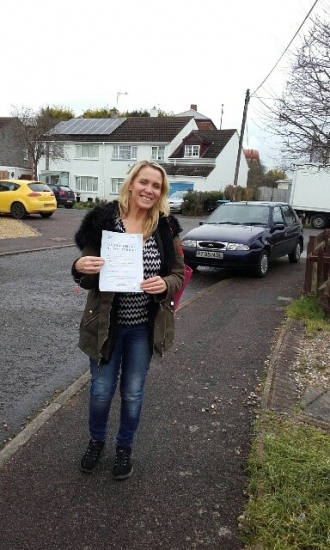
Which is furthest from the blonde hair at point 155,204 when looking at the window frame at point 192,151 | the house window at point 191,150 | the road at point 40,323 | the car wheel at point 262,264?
the house window at point 191,150

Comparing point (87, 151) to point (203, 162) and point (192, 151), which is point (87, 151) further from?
point (203, 162)

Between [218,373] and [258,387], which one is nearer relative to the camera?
[258,387]

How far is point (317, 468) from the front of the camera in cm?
287

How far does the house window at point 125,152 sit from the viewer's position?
136ft

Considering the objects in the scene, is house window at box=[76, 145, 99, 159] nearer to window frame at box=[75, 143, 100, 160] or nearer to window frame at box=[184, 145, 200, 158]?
window frame at box=[75, 143, 100, 160]

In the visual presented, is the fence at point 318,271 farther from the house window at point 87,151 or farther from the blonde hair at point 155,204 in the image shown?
the house window at point 87,151

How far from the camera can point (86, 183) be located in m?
43.9

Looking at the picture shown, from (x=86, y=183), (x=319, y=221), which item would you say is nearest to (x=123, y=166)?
(x=86, y=183)

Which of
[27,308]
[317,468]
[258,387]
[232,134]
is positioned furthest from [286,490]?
[232,134]

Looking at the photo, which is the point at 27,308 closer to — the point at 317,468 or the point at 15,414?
the point at 15,414

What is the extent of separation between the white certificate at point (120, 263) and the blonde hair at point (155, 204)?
18cm

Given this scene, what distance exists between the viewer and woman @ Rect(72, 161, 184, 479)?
8.69ft

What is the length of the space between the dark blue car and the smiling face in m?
6.54

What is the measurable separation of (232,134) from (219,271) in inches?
1292
